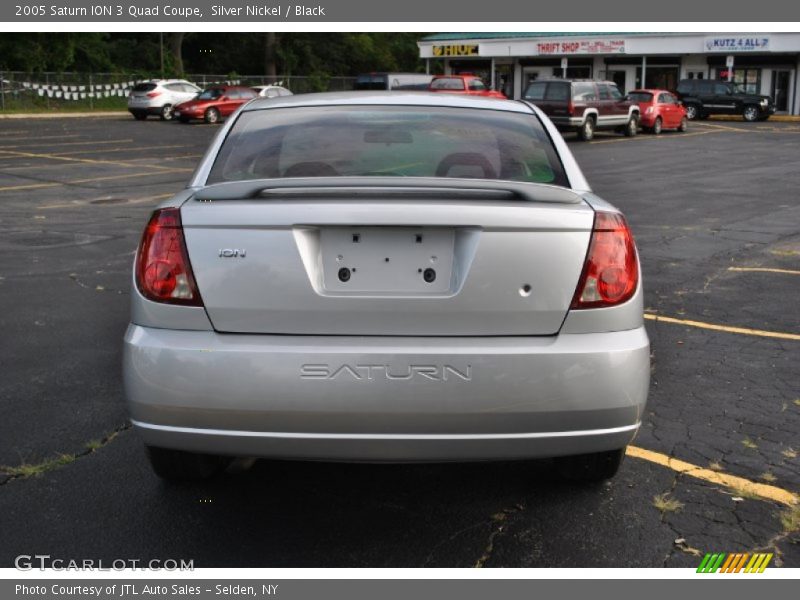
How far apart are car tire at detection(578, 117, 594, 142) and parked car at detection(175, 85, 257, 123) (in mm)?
13714

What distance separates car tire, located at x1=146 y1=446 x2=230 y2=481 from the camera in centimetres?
372

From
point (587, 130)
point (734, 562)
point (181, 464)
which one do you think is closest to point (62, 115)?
point (587, 130)

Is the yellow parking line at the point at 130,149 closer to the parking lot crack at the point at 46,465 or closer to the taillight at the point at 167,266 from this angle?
the parking lot crack at the point at 46,465

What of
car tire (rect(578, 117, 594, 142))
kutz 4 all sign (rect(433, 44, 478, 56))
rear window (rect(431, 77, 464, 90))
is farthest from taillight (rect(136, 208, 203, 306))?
kutz 4 all sign (rect(433, 44, 478, 56))

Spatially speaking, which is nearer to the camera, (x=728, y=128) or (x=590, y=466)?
(x=590, y=466)

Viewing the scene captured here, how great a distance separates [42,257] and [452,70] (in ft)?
179

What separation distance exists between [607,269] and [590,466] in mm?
941

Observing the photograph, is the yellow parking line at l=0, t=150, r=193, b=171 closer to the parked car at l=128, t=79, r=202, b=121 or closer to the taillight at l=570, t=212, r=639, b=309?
the parked car at l=128, t=79, r=202, b=121

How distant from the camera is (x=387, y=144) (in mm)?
4230

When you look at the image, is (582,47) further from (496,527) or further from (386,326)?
(386,326)

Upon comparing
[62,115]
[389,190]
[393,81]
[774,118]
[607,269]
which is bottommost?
[774,118]

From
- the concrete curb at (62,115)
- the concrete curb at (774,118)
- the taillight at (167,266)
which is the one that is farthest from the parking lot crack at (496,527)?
the concrete curb at (774,118)

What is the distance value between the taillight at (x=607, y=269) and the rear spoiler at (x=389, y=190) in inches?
6.3

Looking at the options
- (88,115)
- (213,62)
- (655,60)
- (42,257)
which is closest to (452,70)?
(655,60)
